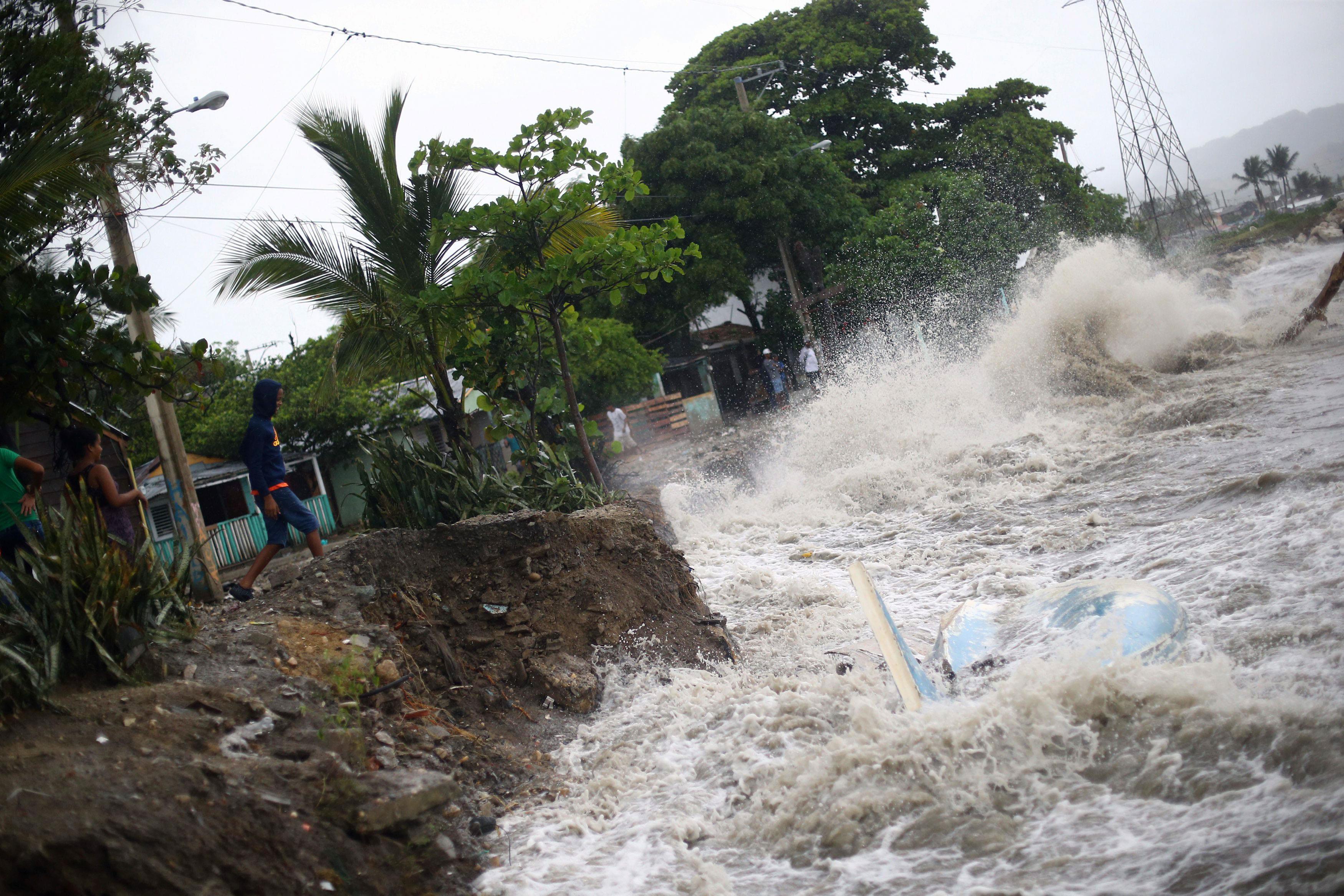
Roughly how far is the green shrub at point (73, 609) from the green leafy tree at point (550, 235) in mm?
3695

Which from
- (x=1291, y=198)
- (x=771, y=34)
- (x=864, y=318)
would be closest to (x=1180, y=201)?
(x=771, y=34)

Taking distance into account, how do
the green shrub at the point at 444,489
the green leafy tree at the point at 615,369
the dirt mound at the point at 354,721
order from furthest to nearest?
1. the green leafy tree at the point at 615,369
2. the green shrub at the point at 444,489
3. the dirt mound at the point at 354,721

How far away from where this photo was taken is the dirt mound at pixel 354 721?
111 inches

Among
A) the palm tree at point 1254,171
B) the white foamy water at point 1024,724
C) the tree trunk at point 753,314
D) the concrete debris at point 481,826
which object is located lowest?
the white foamy water at point 1024,724

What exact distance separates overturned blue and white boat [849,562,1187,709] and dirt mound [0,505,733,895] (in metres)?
1.71

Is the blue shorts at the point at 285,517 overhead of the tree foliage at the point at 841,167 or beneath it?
beneath

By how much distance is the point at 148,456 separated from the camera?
24609 millimetres

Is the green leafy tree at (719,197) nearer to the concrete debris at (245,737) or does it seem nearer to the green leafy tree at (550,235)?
the green leafy tree at (550,235)

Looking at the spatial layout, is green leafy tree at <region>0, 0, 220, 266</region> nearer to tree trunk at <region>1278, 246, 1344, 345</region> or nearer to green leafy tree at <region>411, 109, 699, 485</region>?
green leafy tree at <region>411, 109, 699, 485</region>

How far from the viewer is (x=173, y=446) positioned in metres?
9.25

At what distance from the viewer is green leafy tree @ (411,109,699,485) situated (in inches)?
281

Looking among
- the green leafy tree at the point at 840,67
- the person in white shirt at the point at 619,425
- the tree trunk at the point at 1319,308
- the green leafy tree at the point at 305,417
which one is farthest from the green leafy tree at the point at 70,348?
the green leafy tree at the point at 840,67

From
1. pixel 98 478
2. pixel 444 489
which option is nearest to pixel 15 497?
pixel 98 478

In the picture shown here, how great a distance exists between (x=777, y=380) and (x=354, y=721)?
2241 cm
